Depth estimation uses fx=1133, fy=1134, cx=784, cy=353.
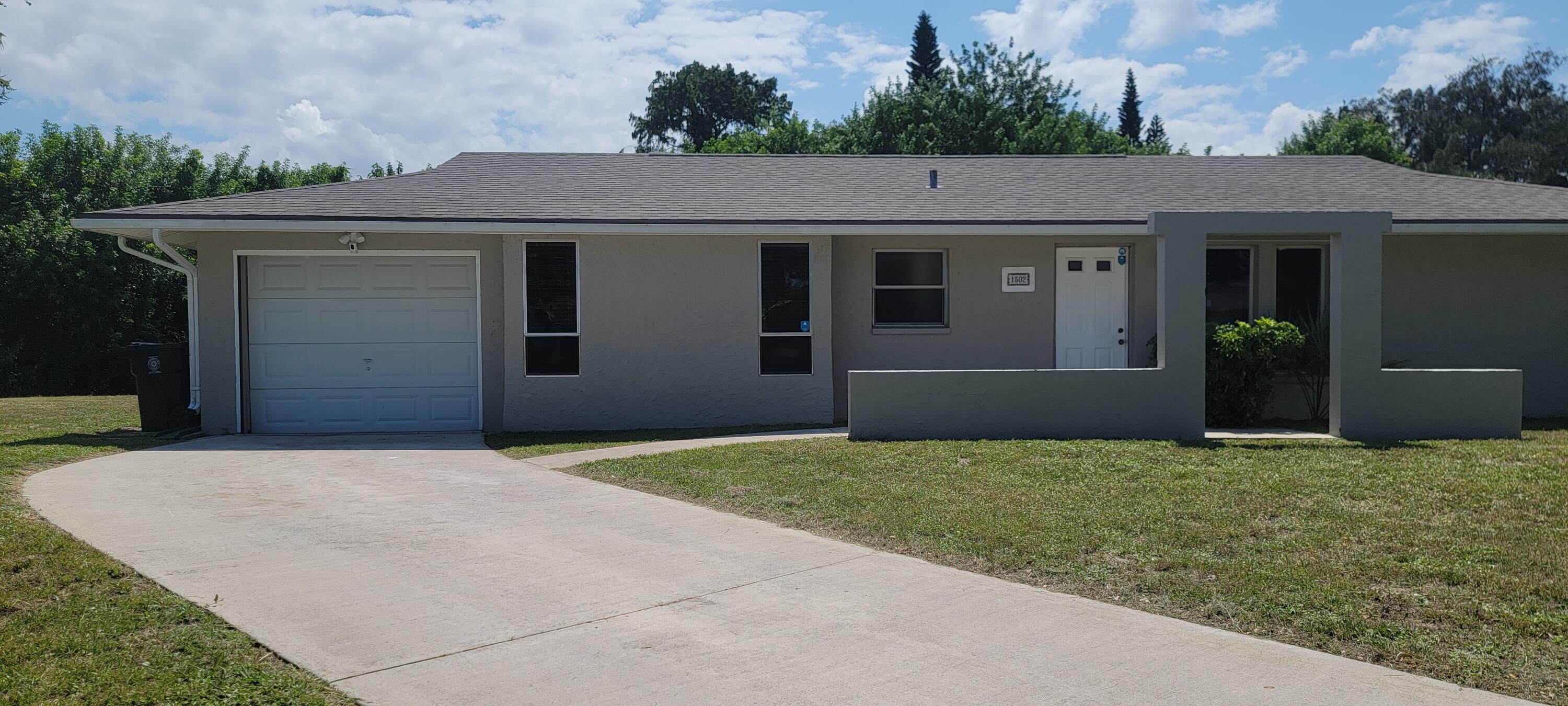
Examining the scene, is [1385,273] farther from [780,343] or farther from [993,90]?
[993,90]

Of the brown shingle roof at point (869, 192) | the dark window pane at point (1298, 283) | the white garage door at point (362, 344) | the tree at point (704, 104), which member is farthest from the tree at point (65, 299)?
the tree at point (704, 104)

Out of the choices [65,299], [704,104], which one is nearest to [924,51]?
[704,104]

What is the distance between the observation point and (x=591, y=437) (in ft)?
43.1

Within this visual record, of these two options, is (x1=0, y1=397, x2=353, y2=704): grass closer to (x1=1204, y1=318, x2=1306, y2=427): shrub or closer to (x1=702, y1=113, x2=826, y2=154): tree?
(x1=1204, y1=318, x2=1306, y2=427): shrub

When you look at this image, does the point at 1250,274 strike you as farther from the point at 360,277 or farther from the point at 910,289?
the point at 360,277

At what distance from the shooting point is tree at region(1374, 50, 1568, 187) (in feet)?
159

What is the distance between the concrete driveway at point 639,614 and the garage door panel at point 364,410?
532 cm

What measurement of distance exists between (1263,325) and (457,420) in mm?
9830

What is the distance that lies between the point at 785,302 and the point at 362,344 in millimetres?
5287

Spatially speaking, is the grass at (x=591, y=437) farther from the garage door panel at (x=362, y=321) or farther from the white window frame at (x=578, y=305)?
the garage door panel at (x=362, y=321)

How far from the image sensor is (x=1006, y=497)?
8.16m

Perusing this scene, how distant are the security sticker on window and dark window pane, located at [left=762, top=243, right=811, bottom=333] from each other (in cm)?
268

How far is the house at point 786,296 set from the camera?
1295cm

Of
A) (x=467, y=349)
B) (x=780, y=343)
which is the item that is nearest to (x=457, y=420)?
(x=467, y=349)
